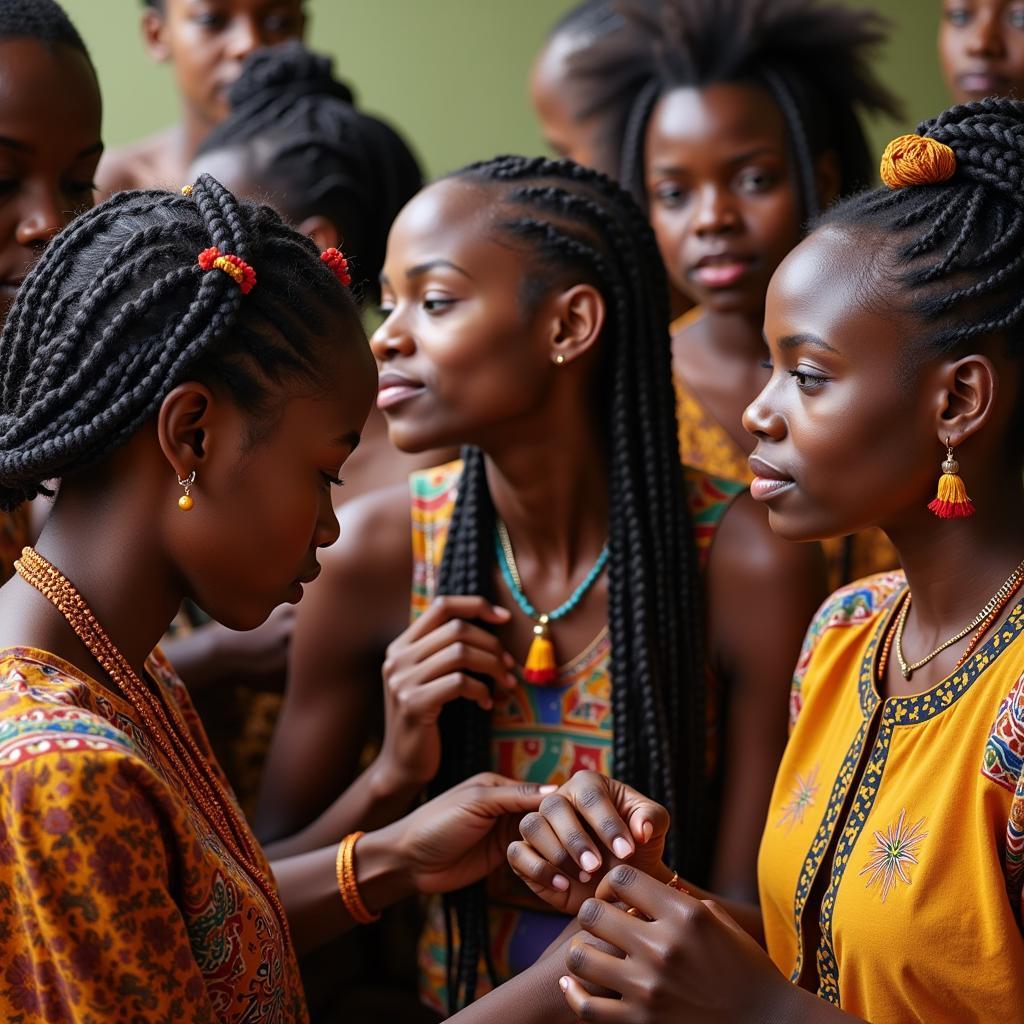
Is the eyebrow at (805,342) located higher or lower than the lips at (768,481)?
higher

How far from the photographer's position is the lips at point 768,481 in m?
1.78

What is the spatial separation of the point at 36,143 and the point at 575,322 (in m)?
0.85

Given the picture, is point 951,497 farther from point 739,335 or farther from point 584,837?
point 739,335

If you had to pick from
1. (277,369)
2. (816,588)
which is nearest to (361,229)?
(816,588)

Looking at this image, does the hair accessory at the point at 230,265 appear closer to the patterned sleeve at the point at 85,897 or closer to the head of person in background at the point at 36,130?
the patterned sleeve at the point at 85,897

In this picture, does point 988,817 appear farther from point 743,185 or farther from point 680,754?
point 743,185

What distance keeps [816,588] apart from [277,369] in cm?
107

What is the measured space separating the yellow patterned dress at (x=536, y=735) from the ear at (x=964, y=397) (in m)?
0.62

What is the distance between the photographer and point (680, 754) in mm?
2215

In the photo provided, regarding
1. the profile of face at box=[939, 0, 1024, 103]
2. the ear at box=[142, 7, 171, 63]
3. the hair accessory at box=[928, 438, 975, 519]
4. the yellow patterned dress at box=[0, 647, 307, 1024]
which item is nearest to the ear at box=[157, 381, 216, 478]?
the yellow patterned dress at box=[0, 647, 307, 1024]

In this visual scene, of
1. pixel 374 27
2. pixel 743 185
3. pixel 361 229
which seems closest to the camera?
pixel 743 185

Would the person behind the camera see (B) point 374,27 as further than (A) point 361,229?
Yes

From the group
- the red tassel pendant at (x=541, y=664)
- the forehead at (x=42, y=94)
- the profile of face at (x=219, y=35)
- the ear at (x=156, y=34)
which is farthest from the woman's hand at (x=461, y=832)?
the ear at (x=156, y=34)

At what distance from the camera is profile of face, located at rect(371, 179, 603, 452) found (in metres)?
2.22
